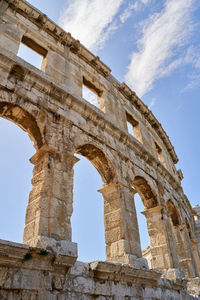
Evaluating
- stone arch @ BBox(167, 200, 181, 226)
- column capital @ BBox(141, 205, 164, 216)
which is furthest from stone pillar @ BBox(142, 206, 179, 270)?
stone arch @ BBox(167, 200, 181, 226)

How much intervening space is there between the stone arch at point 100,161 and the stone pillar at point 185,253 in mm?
4676

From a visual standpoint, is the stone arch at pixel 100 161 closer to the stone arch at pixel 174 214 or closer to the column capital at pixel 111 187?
the column capital at pixel 111 187

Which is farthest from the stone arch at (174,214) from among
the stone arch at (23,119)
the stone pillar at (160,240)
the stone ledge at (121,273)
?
the stone arch at (23,119)

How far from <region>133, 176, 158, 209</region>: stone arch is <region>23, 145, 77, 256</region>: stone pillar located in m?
3.70

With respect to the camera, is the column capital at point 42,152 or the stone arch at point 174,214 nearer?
the column capital at point 42,152

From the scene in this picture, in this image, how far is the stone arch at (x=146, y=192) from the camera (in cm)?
791

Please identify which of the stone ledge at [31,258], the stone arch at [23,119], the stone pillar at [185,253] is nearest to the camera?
the stone ledge at [31,258]

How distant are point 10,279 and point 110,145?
436 centimetres

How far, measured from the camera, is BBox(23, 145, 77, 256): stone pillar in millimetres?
3930

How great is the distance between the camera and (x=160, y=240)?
23.8ft

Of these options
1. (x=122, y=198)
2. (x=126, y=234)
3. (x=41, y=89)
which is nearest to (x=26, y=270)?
(x=126, y=234)

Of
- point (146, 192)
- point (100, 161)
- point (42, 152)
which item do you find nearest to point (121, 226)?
point (100, 161)

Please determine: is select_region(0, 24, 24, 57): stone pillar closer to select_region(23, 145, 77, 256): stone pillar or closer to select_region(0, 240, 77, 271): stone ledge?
select_region(23, 145, 77, 256): stone pillar

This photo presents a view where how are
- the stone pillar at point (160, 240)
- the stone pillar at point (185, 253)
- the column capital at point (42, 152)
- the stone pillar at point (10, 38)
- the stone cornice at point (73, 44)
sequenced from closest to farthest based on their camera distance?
the column capital at point (42, 152) → the stone pillar at point (10, 38) → the stone pillar at point (160, 240) → the stone cornice at point (73, 44) → the stone pillar at point (185, 253)
